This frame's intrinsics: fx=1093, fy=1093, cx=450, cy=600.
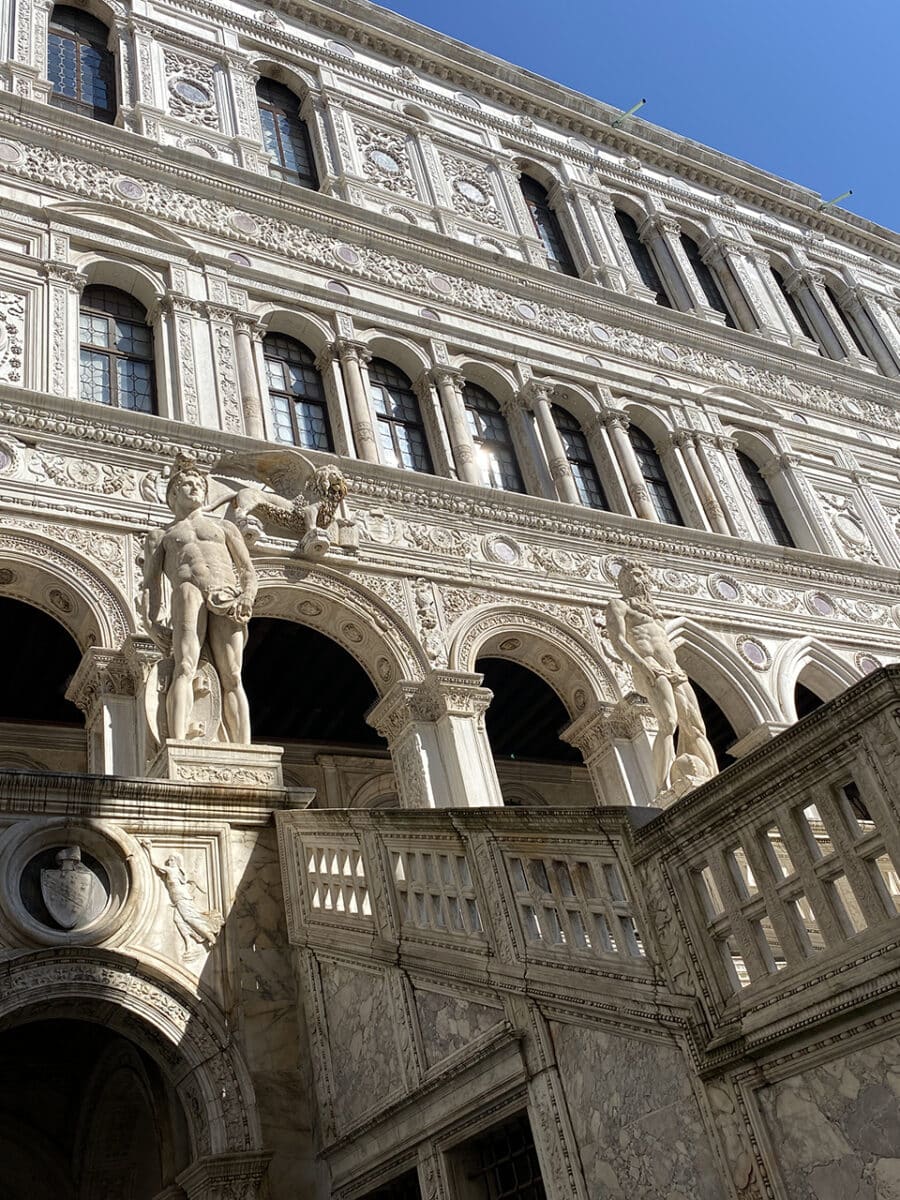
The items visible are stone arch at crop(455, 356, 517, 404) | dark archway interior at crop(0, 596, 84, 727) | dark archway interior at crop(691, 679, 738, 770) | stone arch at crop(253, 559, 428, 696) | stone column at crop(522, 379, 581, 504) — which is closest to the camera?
stone arch at crop(253, 559, 428, 696)

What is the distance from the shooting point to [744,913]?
4023 millimetres

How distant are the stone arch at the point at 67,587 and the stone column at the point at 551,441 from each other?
22.0 ft

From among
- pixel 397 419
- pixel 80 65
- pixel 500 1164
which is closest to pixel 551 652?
pixel 397 419

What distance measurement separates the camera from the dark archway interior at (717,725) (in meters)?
15.4

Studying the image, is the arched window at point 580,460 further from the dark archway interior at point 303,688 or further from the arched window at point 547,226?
the dark archway interior at point 303,688

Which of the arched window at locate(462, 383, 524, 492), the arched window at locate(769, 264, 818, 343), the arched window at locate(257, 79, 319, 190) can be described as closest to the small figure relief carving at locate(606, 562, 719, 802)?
the arched window at locate(462, 383, 524, 492)

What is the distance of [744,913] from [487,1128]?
191cm

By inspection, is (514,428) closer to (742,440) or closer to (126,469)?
(742,440)

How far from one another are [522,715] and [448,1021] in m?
9.84

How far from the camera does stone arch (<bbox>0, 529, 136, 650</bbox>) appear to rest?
10484 millimetres

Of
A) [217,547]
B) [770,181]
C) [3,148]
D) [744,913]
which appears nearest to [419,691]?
[217,547]

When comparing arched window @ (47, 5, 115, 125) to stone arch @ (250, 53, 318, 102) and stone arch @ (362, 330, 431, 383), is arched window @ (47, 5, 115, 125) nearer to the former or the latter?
stone arch @ (250, 53, 318, 102)

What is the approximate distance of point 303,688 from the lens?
46.2ft

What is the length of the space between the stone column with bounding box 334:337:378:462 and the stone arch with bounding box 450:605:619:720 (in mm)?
2687
